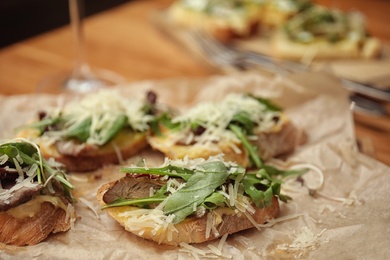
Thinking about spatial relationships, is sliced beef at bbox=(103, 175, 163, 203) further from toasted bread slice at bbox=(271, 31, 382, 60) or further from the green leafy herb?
toasted bread slice at bbox=(271, 31, 382, 60)

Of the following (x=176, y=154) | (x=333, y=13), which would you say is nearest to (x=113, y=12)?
(x=333, y=13)

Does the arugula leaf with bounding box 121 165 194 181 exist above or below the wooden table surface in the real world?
above

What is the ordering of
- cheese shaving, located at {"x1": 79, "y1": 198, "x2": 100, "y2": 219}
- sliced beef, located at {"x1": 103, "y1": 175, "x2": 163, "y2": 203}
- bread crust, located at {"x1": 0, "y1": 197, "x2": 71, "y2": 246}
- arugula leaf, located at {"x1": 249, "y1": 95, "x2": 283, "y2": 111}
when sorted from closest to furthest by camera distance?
bread crust, located at {"x1": 0, "y1": 197, "x2": 71, "y2": 246} < sliced beef, located at {"x1": 103, "y1": 175, "x2": 163, "y2": 203} < cheese shaving, located at {"x1": 79, "y1": 198, "x2": 100, "y2": 219} < arugula leaf, located at {"x1": 249, "y1": 95, "x2": 283, "y2": 111}

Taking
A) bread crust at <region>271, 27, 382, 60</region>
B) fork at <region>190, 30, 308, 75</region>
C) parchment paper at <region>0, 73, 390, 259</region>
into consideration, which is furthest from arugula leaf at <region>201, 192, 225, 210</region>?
bread crust at <region>271, 27, 382, 60</region>

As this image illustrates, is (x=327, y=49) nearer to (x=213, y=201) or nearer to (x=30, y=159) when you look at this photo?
(x=213, y=201)

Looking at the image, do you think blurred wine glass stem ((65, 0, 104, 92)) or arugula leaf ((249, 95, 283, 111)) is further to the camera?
blurred wine glass stem ((65, 0, 104, 92))

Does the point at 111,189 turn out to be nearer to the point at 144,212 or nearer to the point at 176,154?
the point at 144,212

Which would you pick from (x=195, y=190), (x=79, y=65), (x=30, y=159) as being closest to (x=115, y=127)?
(x=30, y=159)
